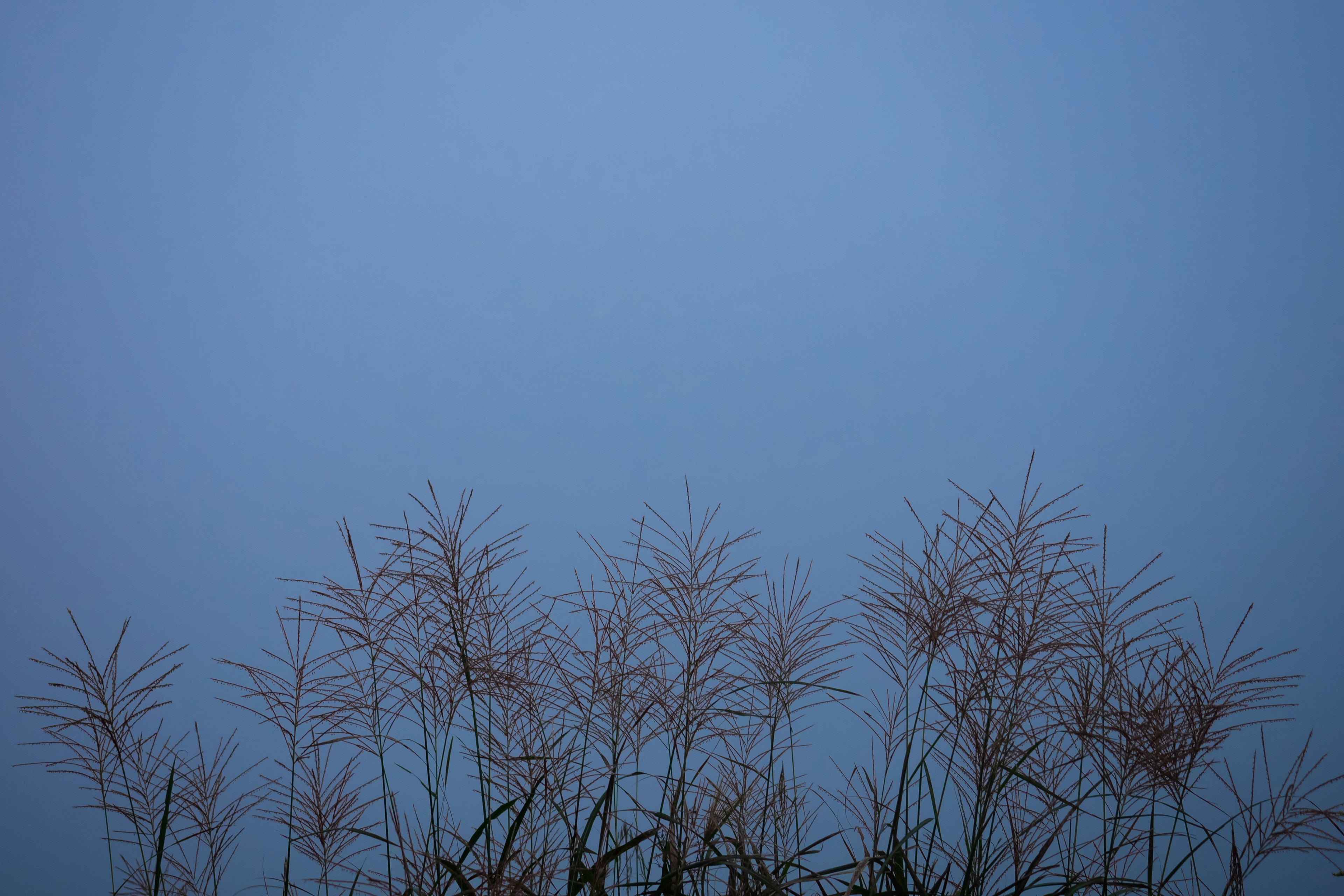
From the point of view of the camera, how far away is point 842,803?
1216mm

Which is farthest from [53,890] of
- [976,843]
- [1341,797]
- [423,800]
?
[1341,797]

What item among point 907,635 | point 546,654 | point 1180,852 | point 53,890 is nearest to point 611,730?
point 546,654

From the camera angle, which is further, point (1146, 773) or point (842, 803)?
point (842, 803)

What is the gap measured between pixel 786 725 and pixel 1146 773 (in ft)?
1.66

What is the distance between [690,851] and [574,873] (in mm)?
230

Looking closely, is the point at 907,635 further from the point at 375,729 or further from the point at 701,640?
the point at 375,729

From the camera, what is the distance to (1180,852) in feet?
14.4

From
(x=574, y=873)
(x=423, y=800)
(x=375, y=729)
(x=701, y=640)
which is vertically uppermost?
(x=423, y=800)

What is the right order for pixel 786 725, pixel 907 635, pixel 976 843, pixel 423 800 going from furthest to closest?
1. pixel 423 800
2. pixel 786 725
3. pixel 907 635
4. pixel 976 843

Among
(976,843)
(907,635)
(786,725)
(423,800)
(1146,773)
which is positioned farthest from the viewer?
(423,800)

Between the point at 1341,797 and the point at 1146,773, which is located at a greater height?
the point at 1341,797

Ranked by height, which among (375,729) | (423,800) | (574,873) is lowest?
(574,873)

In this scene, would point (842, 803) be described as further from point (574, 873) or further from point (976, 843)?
point (574, 873)

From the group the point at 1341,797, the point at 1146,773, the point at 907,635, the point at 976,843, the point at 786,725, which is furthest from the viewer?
the point at 1341,797
